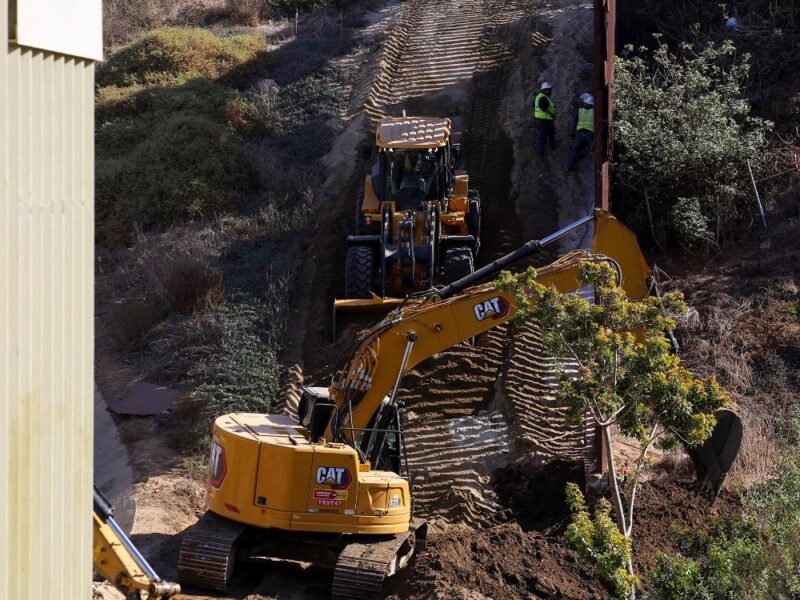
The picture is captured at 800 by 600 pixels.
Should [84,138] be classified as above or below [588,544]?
above

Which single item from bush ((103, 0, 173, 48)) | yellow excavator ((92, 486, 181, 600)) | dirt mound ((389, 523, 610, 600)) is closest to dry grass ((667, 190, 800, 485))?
dirt mound ((389, 523, 610, 600))

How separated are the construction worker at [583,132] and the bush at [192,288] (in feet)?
25.4

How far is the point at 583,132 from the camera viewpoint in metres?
23.5

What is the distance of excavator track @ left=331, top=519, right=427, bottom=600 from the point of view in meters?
12.4

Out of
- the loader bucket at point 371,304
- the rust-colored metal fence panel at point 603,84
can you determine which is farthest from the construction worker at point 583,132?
the loader bucket at point 371,304

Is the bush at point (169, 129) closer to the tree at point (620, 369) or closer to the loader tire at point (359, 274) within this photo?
the loader tire at point (359, 274)

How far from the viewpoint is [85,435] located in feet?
26.6

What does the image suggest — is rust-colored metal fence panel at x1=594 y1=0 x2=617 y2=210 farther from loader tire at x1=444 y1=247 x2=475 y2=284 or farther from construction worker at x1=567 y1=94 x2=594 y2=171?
construction worker at x1=567 y1=94 x2=594 y2=171

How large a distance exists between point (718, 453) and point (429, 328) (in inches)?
173

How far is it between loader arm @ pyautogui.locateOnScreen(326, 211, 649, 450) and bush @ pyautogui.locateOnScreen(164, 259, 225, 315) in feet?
24.8

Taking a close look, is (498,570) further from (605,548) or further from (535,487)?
(535,487)

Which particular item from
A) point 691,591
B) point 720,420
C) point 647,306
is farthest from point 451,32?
point 691,591

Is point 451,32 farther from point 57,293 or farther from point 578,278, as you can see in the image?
point 57,293

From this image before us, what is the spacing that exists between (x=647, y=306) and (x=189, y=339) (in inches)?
393
